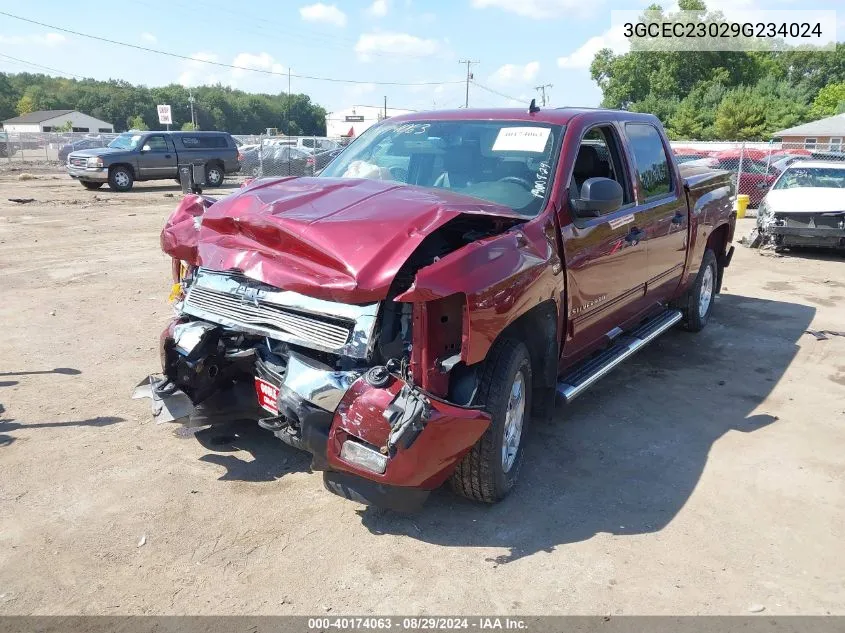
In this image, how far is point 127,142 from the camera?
22.3 meters

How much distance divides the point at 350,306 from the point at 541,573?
1.50 metres

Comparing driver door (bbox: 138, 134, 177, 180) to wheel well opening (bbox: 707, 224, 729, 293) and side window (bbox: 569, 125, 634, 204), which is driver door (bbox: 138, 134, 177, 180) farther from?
side window (bbox: 569, 125, 634, 204)

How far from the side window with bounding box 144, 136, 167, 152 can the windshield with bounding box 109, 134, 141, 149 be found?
1.02ft

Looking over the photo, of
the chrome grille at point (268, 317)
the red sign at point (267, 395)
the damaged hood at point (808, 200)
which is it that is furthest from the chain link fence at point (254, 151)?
the red sign at point (267, 395)

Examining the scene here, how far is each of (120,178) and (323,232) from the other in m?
21.1

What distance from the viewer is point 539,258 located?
3.69 metres

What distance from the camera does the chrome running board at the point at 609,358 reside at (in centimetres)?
426

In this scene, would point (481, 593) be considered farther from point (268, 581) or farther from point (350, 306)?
point (350, 306)

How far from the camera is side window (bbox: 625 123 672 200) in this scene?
5338mm

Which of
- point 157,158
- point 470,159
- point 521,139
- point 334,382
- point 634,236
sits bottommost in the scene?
point 334,382

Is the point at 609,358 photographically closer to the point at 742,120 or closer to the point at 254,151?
the point at 254,151

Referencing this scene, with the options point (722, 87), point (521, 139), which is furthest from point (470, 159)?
point (722, 87)

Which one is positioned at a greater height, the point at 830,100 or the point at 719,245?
the point at 830,100

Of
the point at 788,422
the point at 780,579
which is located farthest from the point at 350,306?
the point at 788,422
